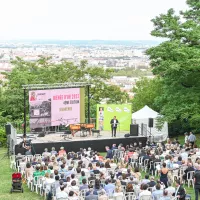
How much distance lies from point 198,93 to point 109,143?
212 inches

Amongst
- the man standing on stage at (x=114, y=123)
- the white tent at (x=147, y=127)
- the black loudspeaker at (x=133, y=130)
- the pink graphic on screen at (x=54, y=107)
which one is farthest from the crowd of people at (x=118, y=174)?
the pink graphic on screen at (x=54, y=107)

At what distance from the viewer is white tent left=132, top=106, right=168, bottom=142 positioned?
1135 inches

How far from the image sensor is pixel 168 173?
18.1 m

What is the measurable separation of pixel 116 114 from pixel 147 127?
2007 mm

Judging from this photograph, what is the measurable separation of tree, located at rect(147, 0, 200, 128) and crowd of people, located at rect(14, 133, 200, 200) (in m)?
4.02

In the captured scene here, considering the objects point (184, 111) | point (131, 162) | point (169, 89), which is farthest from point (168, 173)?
point (169, 89)

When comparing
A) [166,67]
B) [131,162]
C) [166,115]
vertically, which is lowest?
[131,162]

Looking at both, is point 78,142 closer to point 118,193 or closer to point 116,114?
point 116,114

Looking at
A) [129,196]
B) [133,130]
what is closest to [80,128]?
[133,130]

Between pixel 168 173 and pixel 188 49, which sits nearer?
pixel 168 173

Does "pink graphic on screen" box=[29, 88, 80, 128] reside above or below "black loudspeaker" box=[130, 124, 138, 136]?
above

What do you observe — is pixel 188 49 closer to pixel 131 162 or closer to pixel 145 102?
pixel 131 162

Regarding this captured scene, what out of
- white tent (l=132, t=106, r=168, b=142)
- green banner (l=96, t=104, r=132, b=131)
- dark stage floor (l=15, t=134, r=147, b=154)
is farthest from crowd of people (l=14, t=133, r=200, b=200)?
green banner (l=96, t=104, r=132, b=131)

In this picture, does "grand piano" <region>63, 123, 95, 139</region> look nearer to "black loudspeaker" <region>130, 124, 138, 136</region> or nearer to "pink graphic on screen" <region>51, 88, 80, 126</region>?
"pink graphic on screen" <region>51, 88, 80, 126</region>
